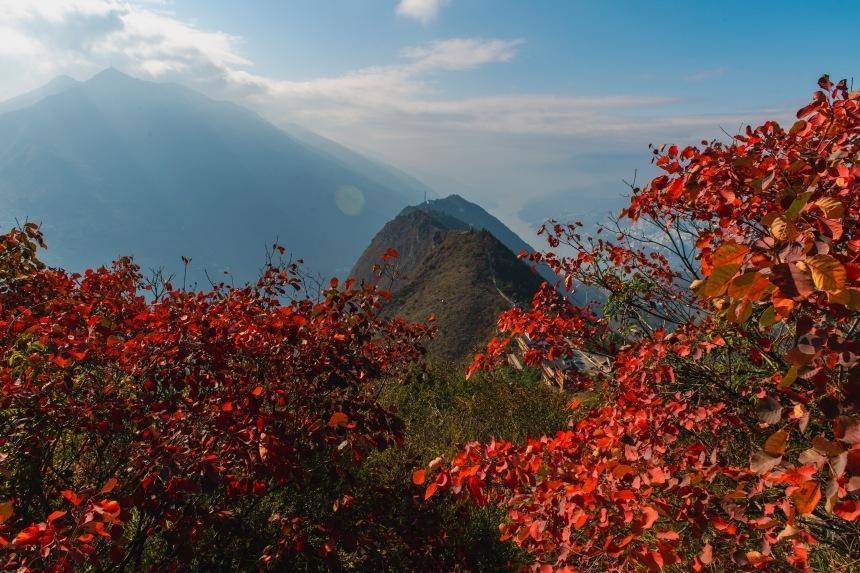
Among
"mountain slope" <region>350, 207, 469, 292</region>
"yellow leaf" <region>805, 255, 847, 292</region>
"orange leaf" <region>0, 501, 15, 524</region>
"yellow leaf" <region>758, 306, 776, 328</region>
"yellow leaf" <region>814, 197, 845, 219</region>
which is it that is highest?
"yellow leaf" <region>814, 197, 845, 219</region>

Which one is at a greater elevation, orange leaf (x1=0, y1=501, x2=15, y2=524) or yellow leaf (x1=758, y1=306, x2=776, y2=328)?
yellow leaf (x1=758, y1=306, x2=776, y2=328)

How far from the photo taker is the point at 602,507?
2947 mm

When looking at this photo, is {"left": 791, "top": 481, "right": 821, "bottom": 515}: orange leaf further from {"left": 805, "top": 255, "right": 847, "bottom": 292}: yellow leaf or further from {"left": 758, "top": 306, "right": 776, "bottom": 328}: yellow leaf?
{"left": 805, "top": 255, "right": 847, "bottom": 292}: yellow leaf

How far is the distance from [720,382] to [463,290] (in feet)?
129

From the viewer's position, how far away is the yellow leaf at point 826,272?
120 cm

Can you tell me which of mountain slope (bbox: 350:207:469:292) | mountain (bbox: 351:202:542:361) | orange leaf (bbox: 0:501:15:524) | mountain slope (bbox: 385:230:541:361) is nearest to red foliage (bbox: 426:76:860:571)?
orange leaf (bbox: 0:501:15:524)

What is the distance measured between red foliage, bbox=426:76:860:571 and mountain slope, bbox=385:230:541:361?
25.6m

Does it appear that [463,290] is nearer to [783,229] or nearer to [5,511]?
[5,511]

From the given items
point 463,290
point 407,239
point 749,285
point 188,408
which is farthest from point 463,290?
point 407,239

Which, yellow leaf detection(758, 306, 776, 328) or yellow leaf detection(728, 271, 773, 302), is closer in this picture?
yellow leaf detection(728, 271, 773, 302)

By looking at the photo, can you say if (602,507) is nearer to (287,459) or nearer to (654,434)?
(654,434)

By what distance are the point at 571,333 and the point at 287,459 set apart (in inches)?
159

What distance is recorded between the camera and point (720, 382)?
4613 millimetres

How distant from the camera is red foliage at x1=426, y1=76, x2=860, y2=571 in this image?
1405 millimetres
